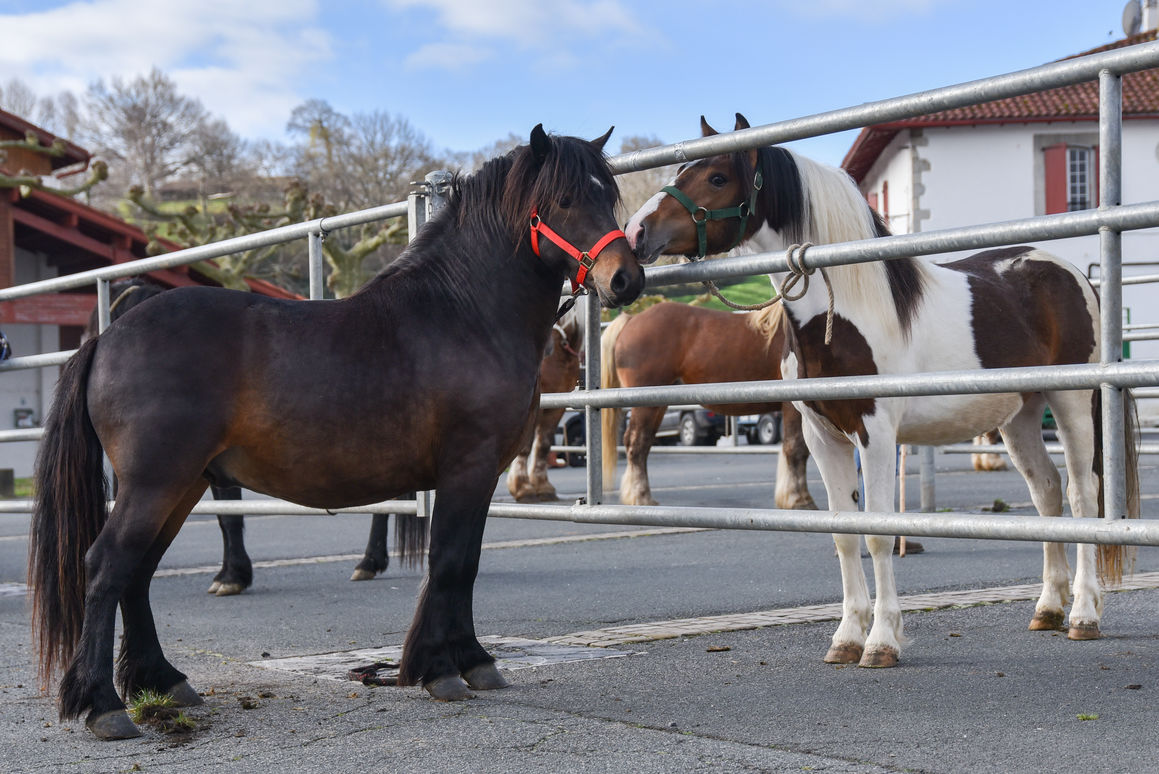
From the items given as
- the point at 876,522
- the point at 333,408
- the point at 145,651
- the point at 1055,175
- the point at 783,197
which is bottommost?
the point at 145,651

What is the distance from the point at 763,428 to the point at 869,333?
21.6m

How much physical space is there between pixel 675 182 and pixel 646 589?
3083mm

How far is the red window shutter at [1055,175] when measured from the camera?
113 ft

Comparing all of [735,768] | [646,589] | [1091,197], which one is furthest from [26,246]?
[1091,197]

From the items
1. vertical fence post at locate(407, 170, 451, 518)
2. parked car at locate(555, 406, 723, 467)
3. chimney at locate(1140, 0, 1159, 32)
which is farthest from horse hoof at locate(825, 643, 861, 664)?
chimney at locate(1140, 0, 1159, 32)

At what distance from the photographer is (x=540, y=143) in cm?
412

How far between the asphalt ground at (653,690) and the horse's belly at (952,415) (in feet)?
2.80

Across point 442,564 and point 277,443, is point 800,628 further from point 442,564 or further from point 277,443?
point 277,443

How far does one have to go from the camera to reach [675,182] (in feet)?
15.6

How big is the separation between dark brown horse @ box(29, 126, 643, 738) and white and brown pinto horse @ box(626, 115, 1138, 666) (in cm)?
62

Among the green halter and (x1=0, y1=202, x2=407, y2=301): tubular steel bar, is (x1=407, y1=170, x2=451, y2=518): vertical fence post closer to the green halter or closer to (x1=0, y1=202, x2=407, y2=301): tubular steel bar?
(x1=0, y1=202, x2=407, y2=301): tubular steel bar

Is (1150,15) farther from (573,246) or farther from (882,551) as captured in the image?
(573,246)

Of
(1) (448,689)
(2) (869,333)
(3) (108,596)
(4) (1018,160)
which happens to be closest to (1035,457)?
(2) (869,333)

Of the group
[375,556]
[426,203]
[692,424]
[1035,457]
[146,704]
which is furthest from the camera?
[692,424]
